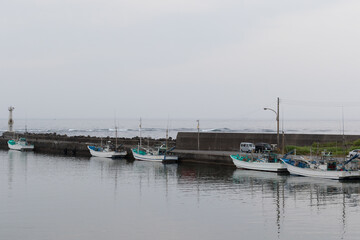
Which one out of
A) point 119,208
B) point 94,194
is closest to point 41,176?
point 94,194

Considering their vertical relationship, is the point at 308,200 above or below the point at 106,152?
below

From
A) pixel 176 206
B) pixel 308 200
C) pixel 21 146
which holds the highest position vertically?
pixel 21 146

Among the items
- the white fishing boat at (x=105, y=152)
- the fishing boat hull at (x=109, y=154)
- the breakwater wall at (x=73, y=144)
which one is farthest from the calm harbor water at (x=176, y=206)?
the breakwater wall at (x=73, y=144)

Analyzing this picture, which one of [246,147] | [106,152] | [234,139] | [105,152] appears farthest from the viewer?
[105,152]

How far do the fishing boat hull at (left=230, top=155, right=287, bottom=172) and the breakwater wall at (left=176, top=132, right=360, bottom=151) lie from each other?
25.6 feet

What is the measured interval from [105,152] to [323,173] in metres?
33.3

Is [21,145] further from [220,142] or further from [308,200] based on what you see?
[308,200]

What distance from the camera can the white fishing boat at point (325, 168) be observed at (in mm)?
38250

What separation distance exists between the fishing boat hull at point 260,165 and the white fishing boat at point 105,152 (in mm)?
20528

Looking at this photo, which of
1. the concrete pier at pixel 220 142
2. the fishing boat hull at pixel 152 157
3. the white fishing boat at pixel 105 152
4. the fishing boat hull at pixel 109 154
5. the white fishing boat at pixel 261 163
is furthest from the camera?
the white fishing boat at pixel 105 152

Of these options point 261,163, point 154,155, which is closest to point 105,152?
point 154,155

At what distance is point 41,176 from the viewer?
142 feet

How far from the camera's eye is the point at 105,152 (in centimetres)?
6438

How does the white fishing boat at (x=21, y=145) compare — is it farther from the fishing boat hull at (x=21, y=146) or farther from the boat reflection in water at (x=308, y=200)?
the boat reflection in water at (x=308, y=200)
